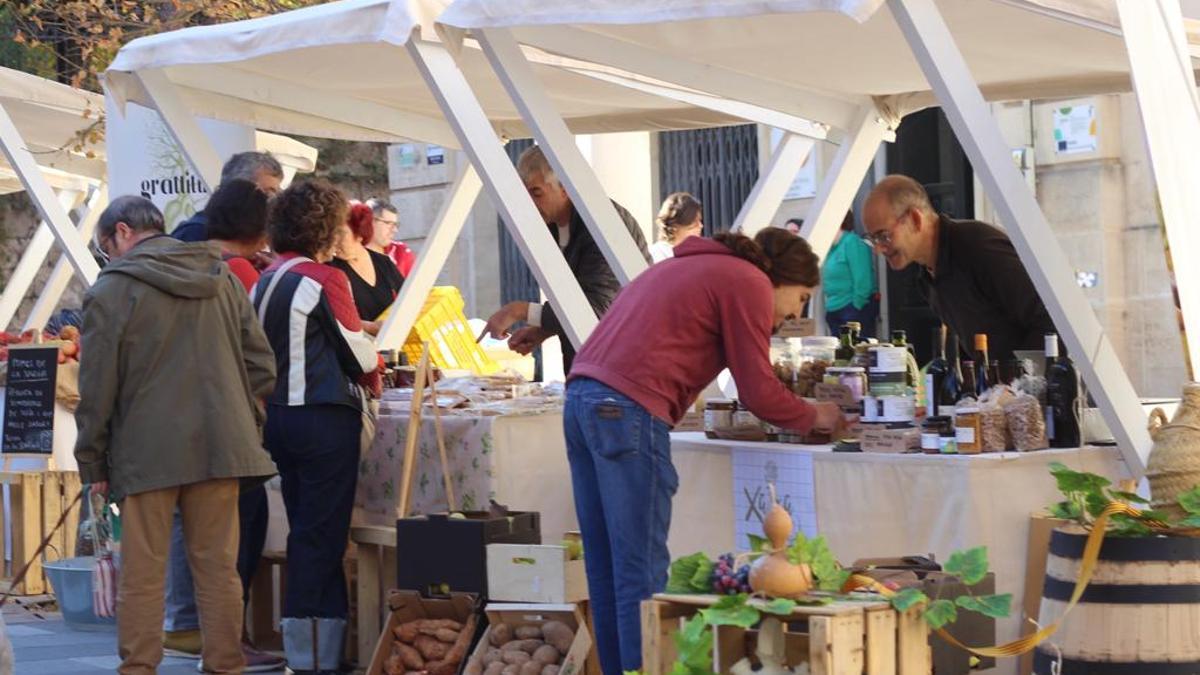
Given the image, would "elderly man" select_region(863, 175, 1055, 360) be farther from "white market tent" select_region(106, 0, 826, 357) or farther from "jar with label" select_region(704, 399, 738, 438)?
"white market tent" select_region(106, 0, 826, 357)

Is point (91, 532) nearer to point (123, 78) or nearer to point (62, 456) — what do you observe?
point (62, 456)

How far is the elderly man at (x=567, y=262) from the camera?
23.6 feet

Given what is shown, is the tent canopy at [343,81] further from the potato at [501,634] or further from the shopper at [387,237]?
the potato at [501,634]

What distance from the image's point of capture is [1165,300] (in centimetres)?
1081

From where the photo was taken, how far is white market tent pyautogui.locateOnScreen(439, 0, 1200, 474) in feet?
16.2

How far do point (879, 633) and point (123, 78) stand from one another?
5012 mm

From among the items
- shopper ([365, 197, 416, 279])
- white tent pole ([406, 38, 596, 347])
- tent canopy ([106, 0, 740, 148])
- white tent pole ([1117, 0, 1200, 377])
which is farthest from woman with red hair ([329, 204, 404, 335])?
white tent pole ([1117, 0, 1200, 377])

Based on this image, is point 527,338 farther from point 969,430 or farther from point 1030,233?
point 1030,233

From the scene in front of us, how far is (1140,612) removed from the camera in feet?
14.0

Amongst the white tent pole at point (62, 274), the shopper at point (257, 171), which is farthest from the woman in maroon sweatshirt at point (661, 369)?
the white tent pole at point (62, 274)

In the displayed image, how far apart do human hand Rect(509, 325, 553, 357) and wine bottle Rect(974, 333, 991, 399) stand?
2.14 metres

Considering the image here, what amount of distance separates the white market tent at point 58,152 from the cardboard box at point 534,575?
3.99 m

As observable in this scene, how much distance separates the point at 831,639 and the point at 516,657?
1947 millimetres

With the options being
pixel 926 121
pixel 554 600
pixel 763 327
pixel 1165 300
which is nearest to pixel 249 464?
pixel 554 600
